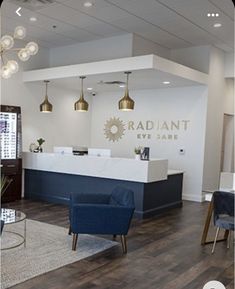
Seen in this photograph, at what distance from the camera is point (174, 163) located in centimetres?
867

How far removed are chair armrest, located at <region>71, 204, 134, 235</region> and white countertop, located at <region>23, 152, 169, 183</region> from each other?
1928 millimetres

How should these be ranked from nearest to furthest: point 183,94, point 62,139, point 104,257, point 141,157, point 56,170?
point 104,257, point 141,157, point 56,170, point 183,94, point 62,139

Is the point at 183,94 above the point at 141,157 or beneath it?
above

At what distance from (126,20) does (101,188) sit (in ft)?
11.1

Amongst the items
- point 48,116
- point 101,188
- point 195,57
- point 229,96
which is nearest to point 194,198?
point 101,188

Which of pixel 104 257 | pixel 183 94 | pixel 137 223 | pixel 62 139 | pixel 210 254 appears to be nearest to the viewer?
pixel 104 257

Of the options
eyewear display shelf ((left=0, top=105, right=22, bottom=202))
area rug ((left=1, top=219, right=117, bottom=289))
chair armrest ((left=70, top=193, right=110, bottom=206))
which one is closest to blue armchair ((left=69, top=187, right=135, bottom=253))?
area rug ((left=1, top=219, right=117, bottom=289))

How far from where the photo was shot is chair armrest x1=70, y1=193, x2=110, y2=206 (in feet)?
16.1

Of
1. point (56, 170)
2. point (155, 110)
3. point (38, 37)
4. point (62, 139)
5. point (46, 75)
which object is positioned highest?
point (38, 37)

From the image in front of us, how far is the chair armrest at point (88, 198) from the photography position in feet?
16.1

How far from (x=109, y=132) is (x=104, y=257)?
579cm

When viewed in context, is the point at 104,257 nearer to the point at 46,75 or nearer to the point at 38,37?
the point at 46,75

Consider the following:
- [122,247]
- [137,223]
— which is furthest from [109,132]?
[122,247]

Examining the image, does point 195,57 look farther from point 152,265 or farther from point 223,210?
point 152,265
